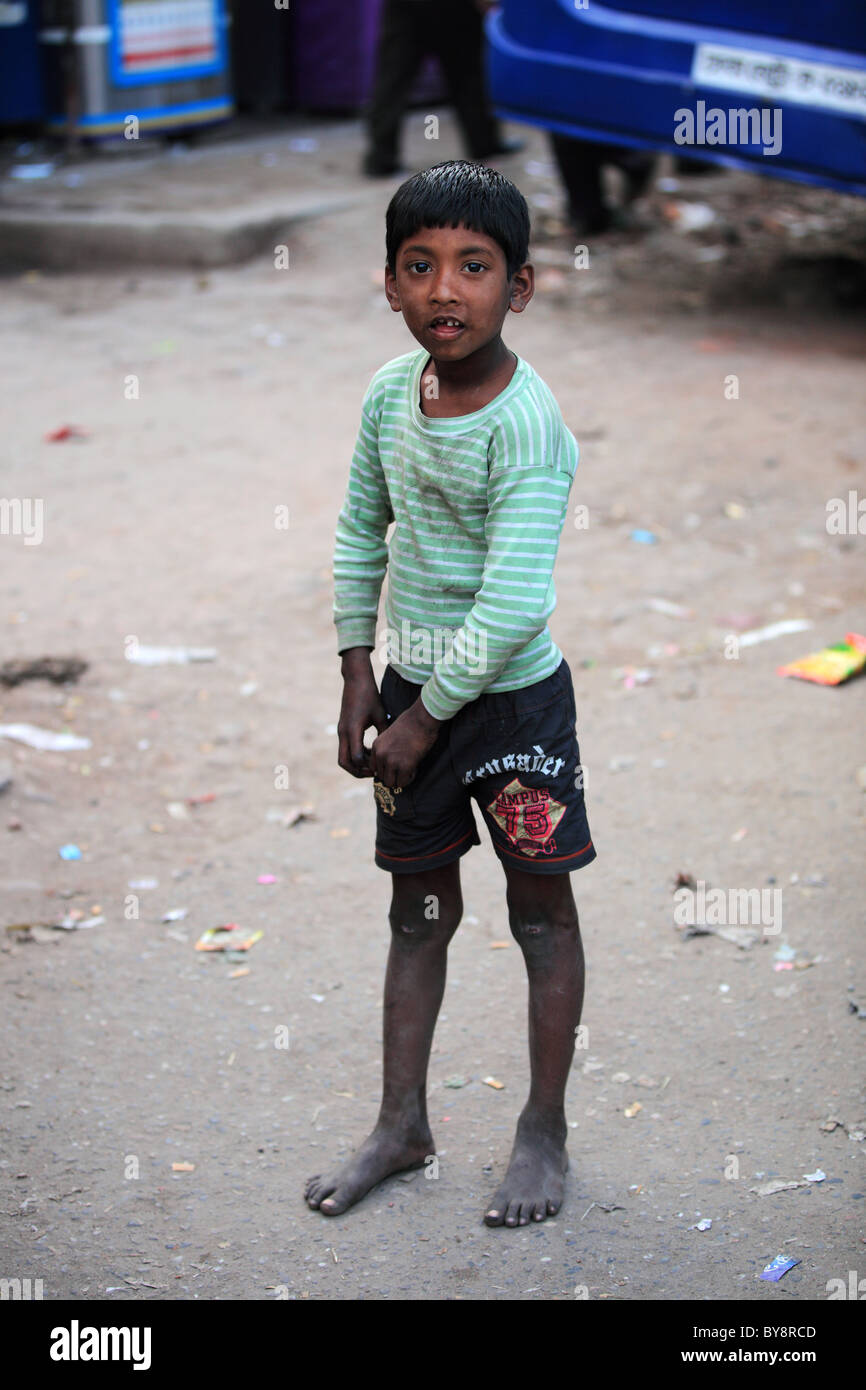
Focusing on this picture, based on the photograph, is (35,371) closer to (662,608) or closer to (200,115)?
(662,608)

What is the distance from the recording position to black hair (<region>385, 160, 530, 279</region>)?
1.89 meters

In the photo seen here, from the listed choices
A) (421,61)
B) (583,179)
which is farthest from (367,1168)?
(421,61)

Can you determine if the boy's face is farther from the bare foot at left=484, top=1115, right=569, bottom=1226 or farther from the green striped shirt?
the bare foot at left=484, top=1115, right=569, bottom=1226

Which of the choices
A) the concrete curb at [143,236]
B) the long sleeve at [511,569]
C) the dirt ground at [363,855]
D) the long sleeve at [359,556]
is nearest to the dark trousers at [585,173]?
the concrete curb at [143,236]

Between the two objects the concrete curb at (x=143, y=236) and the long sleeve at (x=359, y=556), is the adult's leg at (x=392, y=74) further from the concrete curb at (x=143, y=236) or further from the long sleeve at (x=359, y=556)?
the long sleeve at (x=359, y=556)

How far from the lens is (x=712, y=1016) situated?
2.77 metres

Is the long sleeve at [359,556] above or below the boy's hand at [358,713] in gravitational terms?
above

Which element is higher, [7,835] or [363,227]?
[363,227]

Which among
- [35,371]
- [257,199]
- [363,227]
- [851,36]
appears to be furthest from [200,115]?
[851,36]

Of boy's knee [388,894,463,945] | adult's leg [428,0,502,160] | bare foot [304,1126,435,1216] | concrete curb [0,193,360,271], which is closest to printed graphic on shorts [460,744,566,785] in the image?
boy's knee [388,894,463,945]

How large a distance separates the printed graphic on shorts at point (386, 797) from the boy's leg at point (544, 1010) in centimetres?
20

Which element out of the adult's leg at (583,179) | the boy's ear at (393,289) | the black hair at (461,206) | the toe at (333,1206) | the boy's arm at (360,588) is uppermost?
the adult's leg at (583,179)

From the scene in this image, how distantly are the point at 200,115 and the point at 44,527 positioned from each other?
6525mm

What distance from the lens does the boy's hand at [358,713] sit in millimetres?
2201
